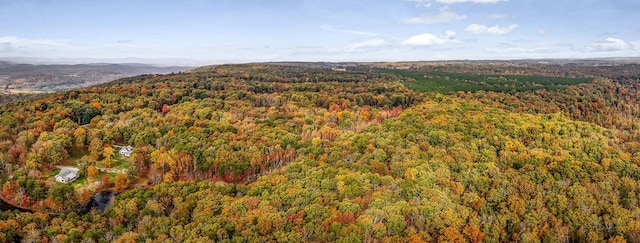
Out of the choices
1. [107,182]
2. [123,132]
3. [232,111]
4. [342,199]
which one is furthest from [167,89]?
[342,199]

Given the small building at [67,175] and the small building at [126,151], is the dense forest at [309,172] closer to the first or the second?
the small building at [67,175]

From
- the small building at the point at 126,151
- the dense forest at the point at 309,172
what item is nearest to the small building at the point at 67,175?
the dense forest at the point at 309,172

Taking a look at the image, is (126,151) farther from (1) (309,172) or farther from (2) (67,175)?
(1) (309,172)

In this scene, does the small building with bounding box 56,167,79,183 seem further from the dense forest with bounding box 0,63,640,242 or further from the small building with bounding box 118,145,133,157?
the small building with bounding box 118,145,133,157

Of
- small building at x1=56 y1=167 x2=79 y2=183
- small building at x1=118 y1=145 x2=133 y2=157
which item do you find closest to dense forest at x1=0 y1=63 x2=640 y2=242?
small building at x1=56 y1=167 x2=79 y2=183

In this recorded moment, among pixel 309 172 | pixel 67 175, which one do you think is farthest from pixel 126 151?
pixel 309 172
